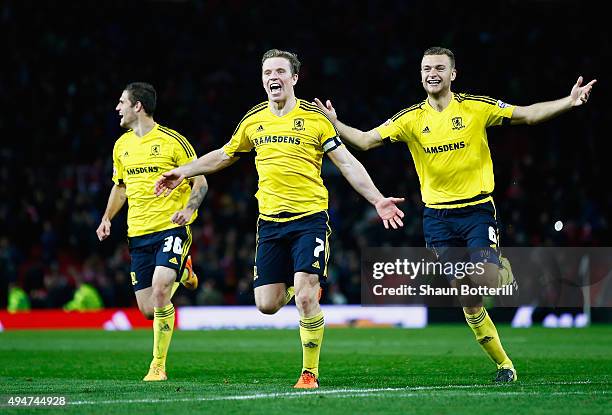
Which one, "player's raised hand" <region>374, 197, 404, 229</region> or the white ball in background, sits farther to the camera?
the white ball in background

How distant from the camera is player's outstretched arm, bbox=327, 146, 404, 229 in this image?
8.80 m

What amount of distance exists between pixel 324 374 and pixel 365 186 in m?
2.58

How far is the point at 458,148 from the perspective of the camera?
32.9ft

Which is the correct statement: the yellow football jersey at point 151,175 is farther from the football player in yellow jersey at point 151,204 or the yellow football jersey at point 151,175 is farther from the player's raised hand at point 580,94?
the player's raised hand at point 580,94

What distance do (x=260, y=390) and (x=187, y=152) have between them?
3510 millimetres

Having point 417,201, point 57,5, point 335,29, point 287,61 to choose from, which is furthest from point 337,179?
point 287,61

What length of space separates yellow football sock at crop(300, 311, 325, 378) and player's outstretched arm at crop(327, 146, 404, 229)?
3.56 feet

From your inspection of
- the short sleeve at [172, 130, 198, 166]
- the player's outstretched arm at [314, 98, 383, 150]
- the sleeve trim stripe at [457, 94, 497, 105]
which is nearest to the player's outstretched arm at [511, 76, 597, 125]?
the sleeve trim stripe at [457, 94, 497, 105]

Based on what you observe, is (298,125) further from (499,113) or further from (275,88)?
(499,113)

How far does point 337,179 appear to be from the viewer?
2683 centimetres

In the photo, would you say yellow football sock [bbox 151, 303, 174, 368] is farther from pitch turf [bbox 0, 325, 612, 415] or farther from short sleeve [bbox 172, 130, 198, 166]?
short sleeve [bbox 172, 130, 198, 166]

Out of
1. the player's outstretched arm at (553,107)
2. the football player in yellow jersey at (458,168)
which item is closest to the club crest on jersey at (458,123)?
the football player in yellow jersey at (458,168)

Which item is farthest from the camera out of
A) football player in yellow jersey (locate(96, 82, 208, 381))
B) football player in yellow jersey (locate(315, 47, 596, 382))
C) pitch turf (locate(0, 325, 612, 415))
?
football player in yellow jersey (locate(96, 82, 208, 381))
